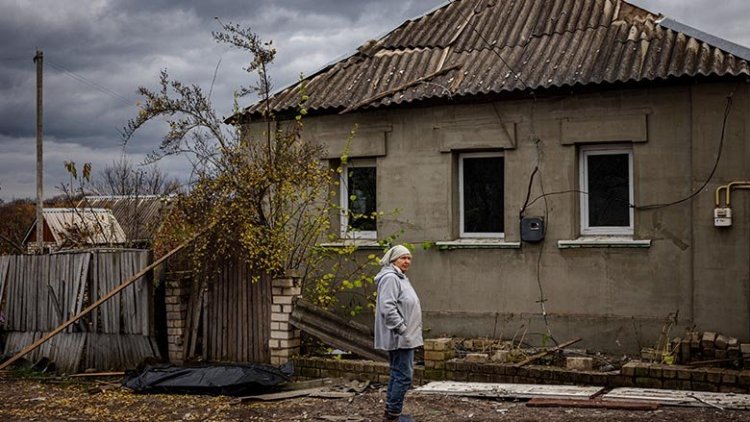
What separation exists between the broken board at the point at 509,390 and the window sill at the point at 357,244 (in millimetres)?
3330

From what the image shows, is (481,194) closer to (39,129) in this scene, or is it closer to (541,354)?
(541,354)

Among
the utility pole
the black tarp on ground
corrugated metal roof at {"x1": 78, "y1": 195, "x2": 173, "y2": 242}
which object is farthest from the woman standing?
the utility pole

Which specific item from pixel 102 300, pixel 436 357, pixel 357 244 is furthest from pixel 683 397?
pixel 102 300

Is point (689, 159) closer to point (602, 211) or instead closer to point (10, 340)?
point (602, 211)

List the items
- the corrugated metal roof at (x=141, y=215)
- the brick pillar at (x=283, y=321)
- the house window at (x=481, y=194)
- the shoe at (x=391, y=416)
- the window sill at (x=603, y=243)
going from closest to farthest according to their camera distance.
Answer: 1. the shoe at (x=391, y=416)
2. the window sill at (x=603, y=243)
3. the brick pillar at (x=283, y=321)
4. the house window at (x=481, y=194)
5. the corrugated metal roof at (x=141, y=215)

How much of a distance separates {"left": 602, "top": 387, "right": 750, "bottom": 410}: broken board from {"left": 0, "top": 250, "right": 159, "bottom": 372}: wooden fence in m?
6.70

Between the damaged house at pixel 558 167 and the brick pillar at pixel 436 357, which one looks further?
the damaged house at pixel 558 167

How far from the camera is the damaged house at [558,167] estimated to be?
11586 millimetres

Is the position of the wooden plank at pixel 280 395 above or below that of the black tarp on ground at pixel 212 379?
below

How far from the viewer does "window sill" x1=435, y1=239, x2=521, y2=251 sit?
12886mm

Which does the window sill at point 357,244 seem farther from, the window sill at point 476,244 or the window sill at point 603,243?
the window sill at point 603,243

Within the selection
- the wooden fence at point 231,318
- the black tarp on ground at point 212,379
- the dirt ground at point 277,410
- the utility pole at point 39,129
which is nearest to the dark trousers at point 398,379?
the dirt ground at point 277,410

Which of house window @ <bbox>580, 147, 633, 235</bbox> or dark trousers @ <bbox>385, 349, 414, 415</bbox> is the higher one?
house window @ <bbox>580, 147, 633, 235</bbox>

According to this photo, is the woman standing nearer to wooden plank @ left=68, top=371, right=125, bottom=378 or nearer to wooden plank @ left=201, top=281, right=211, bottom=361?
wooden plank @ left=201, top=281, right=211, bottom=361
